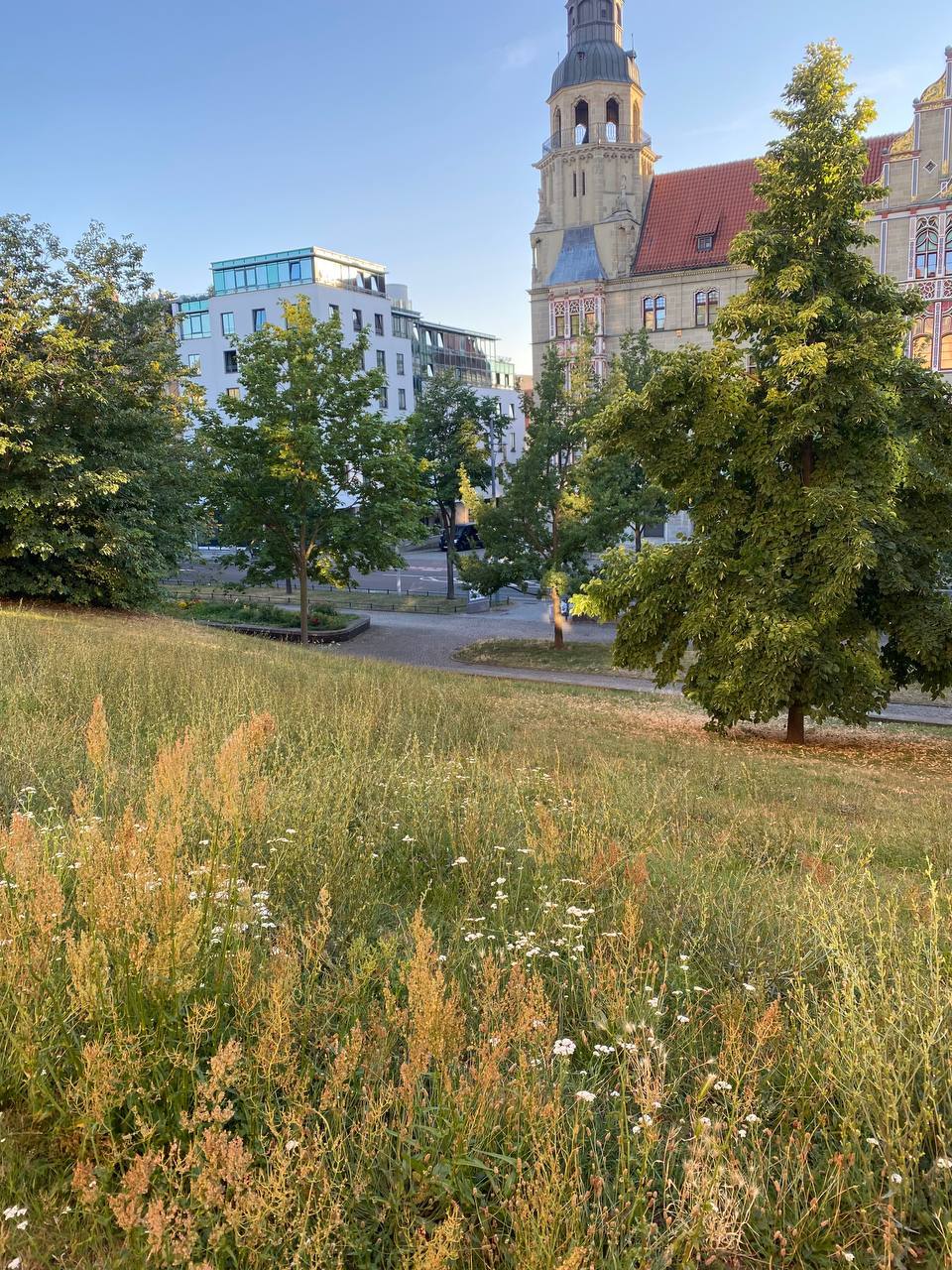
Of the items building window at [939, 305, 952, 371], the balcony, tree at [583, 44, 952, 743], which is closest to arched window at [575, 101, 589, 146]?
the balcony

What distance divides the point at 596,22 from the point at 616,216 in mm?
14639

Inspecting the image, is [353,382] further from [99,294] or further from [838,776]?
[838,776]

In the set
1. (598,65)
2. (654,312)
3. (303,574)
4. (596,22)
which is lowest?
(303,574)

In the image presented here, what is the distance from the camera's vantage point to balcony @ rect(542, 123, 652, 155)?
63.5 meters

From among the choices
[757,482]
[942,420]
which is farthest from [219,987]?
[942,420]

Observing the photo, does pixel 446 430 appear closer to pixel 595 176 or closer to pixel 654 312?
pixel 654 312

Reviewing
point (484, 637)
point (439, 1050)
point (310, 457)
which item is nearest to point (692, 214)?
point (484, 637)

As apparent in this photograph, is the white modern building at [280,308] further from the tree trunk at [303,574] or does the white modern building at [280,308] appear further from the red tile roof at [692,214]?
the tree trunk at [303,574]

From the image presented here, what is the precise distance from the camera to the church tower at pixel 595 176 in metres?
63.3

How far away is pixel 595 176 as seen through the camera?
64188 millimetres

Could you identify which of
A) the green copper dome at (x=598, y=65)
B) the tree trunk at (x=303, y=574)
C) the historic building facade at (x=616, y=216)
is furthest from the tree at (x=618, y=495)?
the green copper dome at (x=598, y=65)

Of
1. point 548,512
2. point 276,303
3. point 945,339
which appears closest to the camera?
point 548,512

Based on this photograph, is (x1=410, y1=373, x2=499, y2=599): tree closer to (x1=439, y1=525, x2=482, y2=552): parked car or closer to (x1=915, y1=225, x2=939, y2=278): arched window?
(x1=439, y1=525, x2=482, y2=552): parked car

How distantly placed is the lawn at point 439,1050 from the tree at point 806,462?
29.5ft
